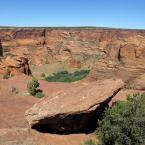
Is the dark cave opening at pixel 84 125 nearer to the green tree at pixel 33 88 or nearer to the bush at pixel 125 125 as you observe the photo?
the bush at pixel 125 125

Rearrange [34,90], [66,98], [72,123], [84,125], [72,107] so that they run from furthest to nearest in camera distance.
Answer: [34,90] < [84,125] < [66,98] < [72,123] < [72,107]

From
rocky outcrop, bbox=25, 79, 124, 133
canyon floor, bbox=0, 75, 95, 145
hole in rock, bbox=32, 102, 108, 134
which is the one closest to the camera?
canyon floor, bbox=0, 75, 95, 145

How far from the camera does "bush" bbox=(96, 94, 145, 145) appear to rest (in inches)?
631

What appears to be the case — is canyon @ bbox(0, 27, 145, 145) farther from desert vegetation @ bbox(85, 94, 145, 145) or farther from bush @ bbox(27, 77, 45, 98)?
desert vegetation @ bbox(85, 94, 145, 145)

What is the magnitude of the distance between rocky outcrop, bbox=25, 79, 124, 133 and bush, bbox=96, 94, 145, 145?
32.8 inches

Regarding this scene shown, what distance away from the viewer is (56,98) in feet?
59.8

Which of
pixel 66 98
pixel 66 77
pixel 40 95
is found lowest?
pixel 66 77

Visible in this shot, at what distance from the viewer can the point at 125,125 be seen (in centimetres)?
1628

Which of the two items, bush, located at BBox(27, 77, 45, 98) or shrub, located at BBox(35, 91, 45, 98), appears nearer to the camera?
shrub, located at BBox(35, 91, 45, 98)

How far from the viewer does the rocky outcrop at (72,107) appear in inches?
672

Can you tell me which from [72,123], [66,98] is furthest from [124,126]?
[66,98]

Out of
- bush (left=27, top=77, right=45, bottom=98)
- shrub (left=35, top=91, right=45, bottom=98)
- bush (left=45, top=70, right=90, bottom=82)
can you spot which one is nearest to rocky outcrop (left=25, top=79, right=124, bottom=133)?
shrub (left=35, top=91, right=45, bottom=98)

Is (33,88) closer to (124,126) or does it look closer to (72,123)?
(72,123)

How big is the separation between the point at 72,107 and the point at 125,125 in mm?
2510
